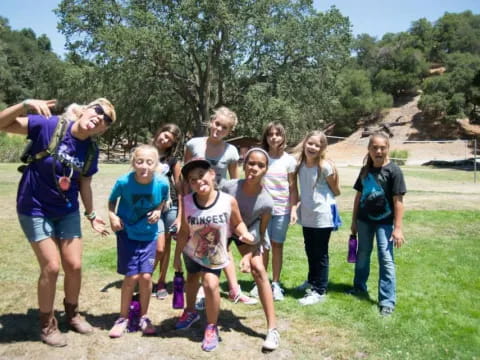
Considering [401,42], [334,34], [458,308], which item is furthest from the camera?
[401,42]

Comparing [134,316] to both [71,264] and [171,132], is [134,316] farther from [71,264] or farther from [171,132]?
[171,132]

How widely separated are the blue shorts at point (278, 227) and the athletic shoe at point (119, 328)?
1.70 m

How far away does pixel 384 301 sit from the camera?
13.8ft

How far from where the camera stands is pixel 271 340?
3316 millimetres

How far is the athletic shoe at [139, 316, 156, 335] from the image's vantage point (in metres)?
3.47

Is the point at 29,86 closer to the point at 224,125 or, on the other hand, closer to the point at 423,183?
the point at 423,183

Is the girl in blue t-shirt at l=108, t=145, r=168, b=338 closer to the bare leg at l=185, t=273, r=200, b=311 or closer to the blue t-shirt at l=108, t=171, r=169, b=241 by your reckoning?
the blue t-shirt at l=108, t=171, r=169, b=241

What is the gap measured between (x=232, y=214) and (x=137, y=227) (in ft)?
2.67

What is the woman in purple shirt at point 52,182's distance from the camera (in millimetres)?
3141

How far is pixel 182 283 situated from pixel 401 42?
7430cm

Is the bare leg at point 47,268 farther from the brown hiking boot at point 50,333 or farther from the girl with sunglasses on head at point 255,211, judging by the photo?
the girl with sunglasses on head at point 255,211

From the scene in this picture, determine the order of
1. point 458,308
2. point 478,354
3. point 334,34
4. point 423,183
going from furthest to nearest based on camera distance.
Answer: point 334,34
point 423,183
point 458,308
point 478,354

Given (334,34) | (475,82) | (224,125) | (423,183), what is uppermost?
(334,34)

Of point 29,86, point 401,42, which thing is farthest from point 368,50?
point 29,86
